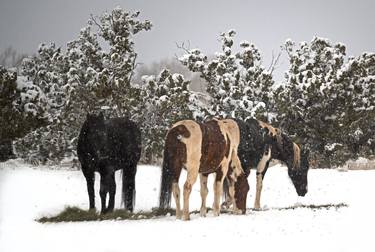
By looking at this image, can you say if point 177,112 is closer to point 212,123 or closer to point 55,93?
point 55,93

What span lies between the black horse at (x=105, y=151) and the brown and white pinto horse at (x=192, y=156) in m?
0.99

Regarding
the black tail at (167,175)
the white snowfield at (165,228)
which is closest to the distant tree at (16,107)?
the white snowfield at (165,228)

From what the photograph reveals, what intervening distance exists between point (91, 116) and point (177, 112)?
28.7ft

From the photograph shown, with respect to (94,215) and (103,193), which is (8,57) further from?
(94,215)

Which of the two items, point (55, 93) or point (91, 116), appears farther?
point (55, 93)

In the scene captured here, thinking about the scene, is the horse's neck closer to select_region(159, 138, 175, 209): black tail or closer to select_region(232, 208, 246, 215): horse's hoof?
select_region(232, 208, 246, 215): horse's hoof

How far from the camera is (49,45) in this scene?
62.9 ft

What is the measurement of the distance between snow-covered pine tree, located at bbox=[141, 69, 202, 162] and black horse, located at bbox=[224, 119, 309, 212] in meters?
5.56

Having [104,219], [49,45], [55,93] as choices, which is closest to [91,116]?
[104,219]

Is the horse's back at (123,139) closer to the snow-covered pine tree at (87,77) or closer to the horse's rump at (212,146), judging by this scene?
the horse's rump at (212,146)

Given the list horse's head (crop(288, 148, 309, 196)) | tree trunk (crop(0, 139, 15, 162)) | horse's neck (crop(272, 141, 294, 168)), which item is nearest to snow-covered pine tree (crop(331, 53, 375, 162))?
horse's head (crop(288, 148, 309, 196))

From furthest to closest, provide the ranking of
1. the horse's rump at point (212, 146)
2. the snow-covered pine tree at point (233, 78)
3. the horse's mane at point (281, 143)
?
the snow-covered pine tree at point (233, 78) < the horse's mane at point (281, 143) < the horse's rump at point (212, 146)

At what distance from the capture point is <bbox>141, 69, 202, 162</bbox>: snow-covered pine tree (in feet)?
54.9

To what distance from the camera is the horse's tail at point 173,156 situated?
800 centimetres
